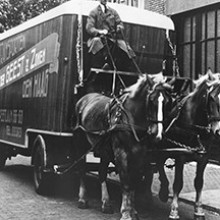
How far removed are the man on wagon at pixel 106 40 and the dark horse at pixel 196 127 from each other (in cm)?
194

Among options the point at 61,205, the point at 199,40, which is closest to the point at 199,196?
the point at 61,205

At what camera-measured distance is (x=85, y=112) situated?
8562 millimetres

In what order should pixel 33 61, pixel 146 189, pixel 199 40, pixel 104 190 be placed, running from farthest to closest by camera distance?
pixel 199 40, pixel 33 61, pixel 146 189, pixel 104 190

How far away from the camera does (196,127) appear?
729 cm

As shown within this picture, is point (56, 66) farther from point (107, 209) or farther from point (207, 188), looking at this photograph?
point (207, 188)

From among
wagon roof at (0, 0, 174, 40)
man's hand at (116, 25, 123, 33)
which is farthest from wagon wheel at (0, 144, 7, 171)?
man's hand at (116, 25, 123, 33)

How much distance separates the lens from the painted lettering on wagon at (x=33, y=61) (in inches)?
363

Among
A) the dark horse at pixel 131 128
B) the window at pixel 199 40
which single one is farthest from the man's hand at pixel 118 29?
the window at pixel 199 40

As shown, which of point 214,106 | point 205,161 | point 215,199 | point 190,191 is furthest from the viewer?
point 190,191

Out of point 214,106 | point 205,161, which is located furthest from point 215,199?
point 214,106

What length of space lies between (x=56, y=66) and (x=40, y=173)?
2092 mm

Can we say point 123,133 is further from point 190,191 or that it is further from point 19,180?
point 19,180

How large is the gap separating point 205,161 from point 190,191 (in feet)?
9.09

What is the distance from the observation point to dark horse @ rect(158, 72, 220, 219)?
23.2 feet
